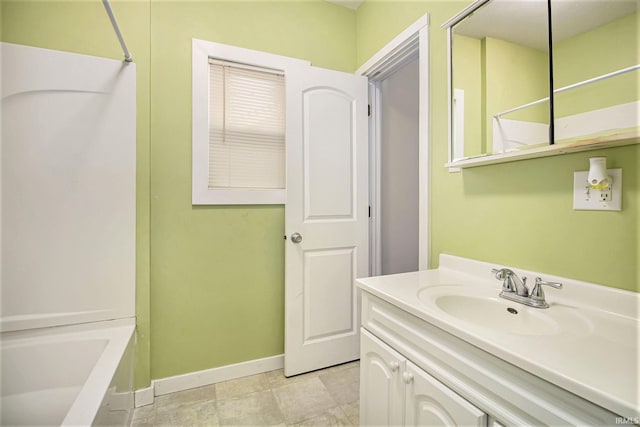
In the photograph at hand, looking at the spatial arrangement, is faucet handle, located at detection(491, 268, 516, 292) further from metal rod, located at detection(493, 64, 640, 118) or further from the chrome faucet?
metal rod, located at detection(493, 64, 640, 118)

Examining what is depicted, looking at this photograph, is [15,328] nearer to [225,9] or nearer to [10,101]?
[10,101]

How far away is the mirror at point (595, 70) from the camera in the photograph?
820 mm

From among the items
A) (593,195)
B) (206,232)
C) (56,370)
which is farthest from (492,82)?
(56,370)

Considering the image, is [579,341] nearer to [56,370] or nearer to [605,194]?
[605,194]

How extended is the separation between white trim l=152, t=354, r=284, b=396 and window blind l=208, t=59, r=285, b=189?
1170 millimetres

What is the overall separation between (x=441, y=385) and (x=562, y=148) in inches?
31.6

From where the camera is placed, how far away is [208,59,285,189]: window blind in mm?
1854

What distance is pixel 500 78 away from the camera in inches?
46.5

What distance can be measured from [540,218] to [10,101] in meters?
2.35

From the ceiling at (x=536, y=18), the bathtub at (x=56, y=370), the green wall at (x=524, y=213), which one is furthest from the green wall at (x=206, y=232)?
→ the ceiling at (x=536, y=18)

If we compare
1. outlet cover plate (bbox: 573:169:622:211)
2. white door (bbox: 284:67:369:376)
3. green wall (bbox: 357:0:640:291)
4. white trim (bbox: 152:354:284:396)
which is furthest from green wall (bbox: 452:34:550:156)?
white trim (bbox: 152:354:284:396)

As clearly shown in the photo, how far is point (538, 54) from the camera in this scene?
1.04 metres

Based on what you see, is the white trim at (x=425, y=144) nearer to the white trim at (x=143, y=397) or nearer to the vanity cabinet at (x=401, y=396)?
the vanity cabinet at (x=401, y=396)

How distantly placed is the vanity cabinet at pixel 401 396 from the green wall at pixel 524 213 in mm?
590
